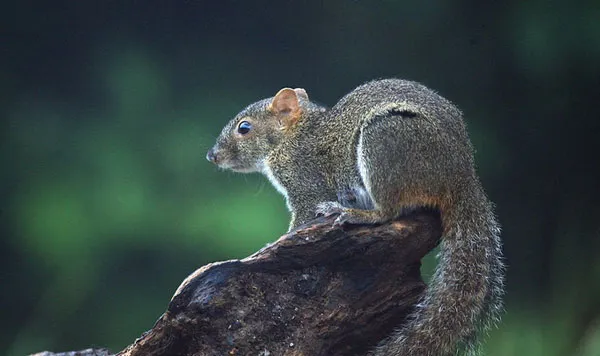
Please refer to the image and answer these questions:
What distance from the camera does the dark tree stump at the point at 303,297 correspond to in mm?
3844

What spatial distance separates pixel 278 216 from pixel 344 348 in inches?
104

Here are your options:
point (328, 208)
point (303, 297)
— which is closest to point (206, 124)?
point (328, 208)

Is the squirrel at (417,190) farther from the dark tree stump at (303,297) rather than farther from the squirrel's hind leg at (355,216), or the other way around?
the dark tree stump at (303,297)

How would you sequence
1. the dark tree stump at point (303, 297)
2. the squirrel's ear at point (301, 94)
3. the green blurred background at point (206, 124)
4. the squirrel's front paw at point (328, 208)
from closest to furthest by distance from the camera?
the dark tree stump at point (303, 297), the squirrel's front paw at point (328, 208), the squirrel's ear at point (301, 94), the green blurred background at point (206, 124)

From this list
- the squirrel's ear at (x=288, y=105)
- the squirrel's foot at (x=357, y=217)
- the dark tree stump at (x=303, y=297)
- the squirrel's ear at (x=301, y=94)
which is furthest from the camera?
the squirrel's ear at (x=301, y=94)

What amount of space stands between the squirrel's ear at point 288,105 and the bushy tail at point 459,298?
1.36 m

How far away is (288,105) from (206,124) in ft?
6.02

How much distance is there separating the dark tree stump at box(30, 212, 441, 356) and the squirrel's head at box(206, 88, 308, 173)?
46.4 inches

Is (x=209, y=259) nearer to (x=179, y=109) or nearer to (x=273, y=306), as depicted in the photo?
(x=179, y=109)

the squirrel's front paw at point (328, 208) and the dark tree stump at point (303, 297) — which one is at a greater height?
the squirrel's front paw at point (328, 208)

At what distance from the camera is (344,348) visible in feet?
13.3

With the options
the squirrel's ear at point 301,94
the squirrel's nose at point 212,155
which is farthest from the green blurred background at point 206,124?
the squirrel's nose at point 212,155

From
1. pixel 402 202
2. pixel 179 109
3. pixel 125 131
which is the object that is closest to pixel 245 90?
pixel 179 109

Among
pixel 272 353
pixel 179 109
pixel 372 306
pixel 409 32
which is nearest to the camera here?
pixel 272 353
